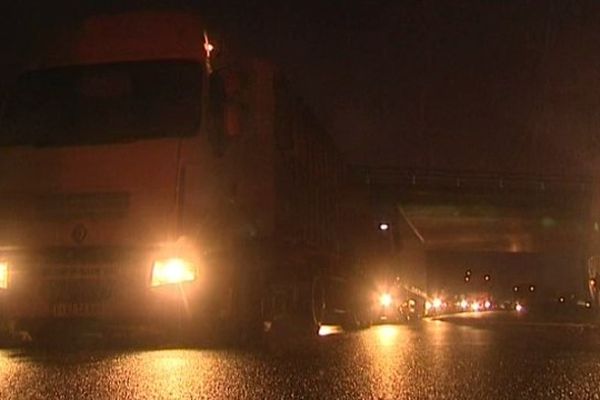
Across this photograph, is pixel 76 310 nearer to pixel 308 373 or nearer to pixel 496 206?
pixel 308 373

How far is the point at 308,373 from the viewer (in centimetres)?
848

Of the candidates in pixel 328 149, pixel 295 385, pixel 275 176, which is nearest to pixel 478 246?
pixel 328 149

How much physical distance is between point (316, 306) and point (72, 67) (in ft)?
21.0

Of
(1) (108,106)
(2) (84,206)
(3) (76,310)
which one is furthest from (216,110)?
(3) (76,310)

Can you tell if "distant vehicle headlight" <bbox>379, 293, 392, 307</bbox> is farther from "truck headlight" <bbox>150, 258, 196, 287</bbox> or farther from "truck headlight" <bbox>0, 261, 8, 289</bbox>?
"truck headlight" <bbox>0, 261, 8, 289</bbox>

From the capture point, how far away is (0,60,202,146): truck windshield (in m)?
11.2

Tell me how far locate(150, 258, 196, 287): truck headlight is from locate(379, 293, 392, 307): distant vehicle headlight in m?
15.7

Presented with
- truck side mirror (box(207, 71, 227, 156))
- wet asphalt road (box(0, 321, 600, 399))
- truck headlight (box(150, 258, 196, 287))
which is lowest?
wet asphalt road (box(0, 321, 600, 399))

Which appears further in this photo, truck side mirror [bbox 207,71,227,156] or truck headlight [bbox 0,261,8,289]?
truck side mirror [bbox 207,71,227,156]

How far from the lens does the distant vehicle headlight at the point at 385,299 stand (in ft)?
86.7

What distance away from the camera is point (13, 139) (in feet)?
37.4

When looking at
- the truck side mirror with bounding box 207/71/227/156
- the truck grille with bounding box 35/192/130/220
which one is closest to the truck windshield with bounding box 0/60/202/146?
the truck side mirror with bounding box 207/71/227/156

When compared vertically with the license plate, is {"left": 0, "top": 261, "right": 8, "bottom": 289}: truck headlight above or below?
above

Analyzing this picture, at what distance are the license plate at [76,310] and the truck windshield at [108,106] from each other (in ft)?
6.22
